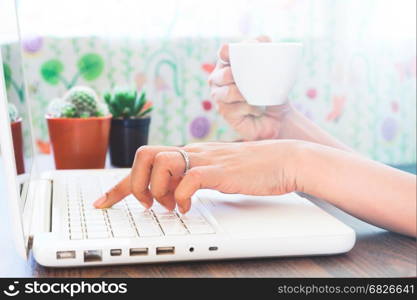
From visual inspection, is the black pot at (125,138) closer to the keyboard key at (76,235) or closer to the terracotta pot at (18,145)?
the terracotta pot at (18,145)

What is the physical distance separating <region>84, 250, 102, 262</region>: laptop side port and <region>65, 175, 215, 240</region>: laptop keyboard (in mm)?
18

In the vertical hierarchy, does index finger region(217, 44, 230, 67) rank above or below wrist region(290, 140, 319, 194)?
above

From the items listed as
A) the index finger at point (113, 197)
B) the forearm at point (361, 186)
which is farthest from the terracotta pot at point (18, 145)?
the forearm at point (361, 186)

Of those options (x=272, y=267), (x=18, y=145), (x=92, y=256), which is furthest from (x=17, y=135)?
(x=272, y=267)

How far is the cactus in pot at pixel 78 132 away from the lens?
0.95 metres

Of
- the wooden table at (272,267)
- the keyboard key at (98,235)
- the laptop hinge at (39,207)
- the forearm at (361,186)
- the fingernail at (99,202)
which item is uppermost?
the forearm at (361,186)

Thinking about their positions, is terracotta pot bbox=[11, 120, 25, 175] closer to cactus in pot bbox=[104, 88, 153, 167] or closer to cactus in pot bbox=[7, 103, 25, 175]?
cactus in pot bbox=[7, 103, 25, 175]

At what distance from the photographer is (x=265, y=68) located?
27.3 inches

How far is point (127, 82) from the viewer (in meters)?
1.88

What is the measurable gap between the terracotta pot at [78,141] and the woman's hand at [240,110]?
0.72 feet

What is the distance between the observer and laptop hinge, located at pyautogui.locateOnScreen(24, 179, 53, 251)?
0.54 metres

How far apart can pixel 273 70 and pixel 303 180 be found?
0.55 feet

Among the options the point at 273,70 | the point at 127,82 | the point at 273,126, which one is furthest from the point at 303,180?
the point at 127,82

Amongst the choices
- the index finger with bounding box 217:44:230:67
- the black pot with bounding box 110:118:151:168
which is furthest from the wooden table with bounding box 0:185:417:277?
the black pot with bounding box 110:118:151:168
